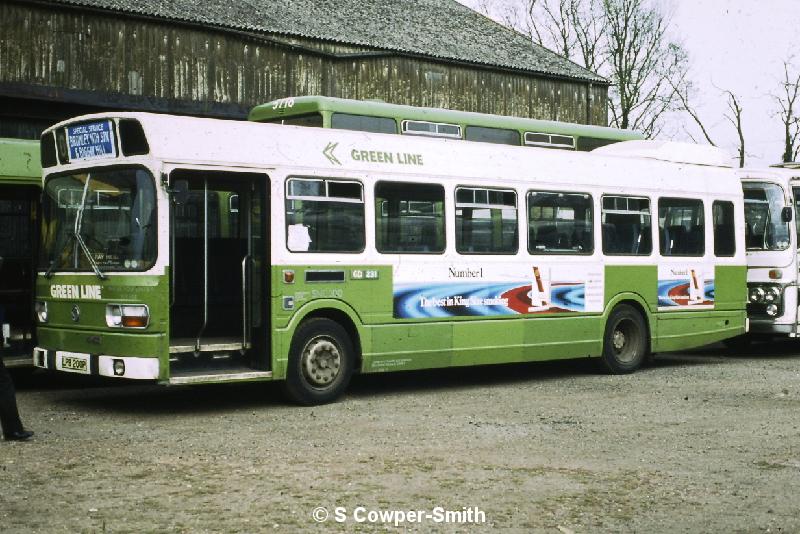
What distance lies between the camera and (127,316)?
11.4m

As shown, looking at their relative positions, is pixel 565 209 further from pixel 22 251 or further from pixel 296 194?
pixel 22 251

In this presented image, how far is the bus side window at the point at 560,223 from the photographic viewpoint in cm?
1492

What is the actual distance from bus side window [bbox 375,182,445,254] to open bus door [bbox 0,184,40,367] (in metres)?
4.31

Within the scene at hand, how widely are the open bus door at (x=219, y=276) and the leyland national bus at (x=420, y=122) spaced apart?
325 cm

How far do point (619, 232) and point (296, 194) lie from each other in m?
5.62

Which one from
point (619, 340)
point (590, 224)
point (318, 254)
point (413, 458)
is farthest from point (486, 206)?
point (413, 458)

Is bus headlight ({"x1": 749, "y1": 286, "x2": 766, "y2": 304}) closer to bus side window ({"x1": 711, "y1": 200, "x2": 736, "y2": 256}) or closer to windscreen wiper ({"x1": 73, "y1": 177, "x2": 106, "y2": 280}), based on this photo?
bus side window ({"x1": 711, "y1": 200, "x2": 736, "y2": 256})

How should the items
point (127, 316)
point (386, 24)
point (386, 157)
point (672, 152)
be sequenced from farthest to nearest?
point (386, 24), point (672, 152), point (386, 157), point (127, 316)

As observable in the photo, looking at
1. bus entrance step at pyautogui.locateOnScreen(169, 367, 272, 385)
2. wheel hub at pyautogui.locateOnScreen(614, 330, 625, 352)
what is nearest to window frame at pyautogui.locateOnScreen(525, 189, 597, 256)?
wheel hub at pyautogui.locateOnScreen(614, 330, 625, 352)

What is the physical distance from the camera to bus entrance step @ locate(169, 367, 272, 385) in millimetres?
11469

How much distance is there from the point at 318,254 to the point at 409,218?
1.46 meters

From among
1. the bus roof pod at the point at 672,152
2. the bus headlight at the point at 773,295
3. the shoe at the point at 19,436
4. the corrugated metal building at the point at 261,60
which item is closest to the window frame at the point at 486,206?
the bus roof pod at the point at 672,152

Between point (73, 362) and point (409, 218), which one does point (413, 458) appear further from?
point (409, 218)

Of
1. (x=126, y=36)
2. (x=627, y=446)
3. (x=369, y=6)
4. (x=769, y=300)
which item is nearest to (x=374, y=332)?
(x=627, y=446)
